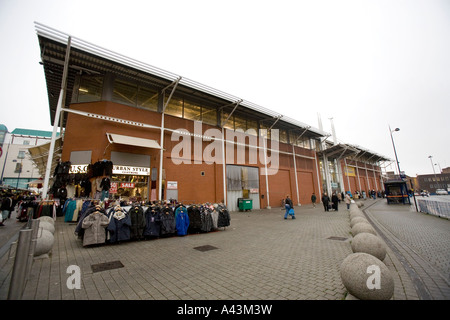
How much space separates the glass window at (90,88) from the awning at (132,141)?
366 cm

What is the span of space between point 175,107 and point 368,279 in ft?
60.9

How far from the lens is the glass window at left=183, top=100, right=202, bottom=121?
64.2 feet

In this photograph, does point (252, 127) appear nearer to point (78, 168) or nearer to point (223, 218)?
point (223, 218)

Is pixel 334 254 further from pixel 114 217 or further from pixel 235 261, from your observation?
pixel 114 217

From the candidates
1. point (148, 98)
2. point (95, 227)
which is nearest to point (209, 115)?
point (148, 98)

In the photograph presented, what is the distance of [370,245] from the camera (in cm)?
500

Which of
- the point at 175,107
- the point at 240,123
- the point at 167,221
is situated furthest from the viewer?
the point at 240,123

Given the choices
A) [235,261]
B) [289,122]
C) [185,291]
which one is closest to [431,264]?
[235,261]

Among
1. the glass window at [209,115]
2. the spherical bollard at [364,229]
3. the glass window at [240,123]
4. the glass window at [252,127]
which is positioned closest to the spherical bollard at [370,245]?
the spherical bollard at [364,229]

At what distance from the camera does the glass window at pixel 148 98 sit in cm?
1720

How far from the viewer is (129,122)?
15.6m

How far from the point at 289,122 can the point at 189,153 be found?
16158 mm

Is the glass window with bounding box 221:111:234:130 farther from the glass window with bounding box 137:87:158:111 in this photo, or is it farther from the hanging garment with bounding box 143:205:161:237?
the hanging garment with bounding box 143:205:161:237

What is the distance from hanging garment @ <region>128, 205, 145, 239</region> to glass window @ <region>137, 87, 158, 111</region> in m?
11.4
